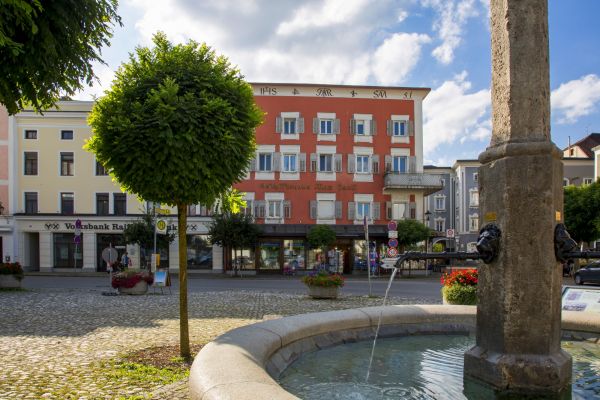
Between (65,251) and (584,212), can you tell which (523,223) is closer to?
(584,212)

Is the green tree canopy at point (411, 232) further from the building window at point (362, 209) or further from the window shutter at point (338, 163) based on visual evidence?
the window shutter at point (338, 163)

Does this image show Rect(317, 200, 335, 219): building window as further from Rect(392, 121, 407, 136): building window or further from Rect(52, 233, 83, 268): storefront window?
Rect(52, 233, 83, 268): storefront window

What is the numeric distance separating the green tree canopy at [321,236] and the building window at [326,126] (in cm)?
768

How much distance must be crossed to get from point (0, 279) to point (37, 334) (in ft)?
44.1

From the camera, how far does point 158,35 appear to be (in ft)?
23.8

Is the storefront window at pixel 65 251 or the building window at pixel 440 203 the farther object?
the building window at pixel 440 203

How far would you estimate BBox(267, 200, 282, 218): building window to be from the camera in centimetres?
3847

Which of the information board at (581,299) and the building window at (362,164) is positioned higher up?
the building window at (362,164)

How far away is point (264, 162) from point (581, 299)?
104 ft

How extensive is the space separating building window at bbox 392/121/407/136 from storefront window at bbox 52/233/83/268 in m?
26.1

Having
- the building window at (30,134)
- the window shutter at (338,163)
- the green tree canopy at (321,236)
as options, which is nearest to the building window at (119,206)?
the building window at (30,134)

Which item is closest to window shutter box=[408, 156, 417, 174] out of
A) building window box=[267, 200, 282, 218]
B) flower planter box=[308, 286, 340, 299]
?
building window box=[267, 200, 282, 218]

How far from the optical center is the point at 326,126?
128ft

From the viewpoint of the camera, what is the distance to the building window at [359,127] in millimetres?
39156
